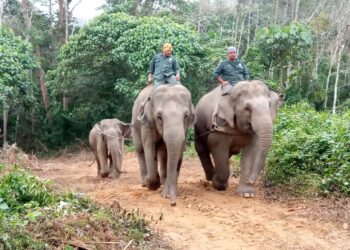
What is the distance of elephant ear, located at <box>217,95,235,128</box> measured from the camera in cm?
862

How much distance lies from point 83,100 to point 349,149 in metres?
16.4

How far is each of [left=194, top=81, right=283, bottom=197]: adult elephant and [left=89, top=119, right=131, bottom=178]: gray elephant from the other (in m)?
3.66

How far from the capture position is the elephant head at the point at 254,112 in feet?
26.6

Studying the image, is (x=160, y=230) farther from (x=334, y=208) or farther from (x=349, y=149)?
(x=349, y=149)

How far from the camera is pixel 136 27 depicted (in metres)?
19.6

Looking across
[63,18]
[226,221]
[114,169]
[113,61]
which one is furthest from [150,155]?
[63,18]

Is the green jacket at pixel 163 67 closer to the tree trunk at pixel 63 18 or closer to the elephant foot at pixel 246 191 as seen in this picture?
the elephant foot at pixel 246 191

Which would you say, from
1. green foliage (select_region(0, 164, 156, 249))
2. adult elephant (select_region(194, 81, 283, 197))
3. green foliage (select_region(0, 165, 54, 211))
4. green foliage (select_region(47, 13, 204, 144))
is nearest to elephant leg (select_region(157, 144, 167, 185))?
adult elephant (select_region(194, 81, 283, 197))

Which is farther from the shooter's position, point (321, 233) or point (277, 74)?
point (277, 74)

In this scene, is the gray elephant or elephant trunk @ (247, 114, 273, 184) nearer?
elephant trunk @ (247, 114, 273, 184)

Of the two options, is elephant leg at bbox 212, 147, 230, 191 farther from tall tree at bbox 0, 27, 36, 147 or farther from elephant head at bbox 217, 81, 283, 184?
tall tree at bbox 0, 27, 36, 147

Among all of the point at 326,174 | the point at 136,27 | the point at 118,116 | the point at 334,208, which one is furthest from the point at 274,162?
the point at 118,116

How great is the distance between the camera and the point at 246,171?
8.72 metres

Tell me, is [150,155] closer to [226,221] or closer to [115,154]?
[226,221]
